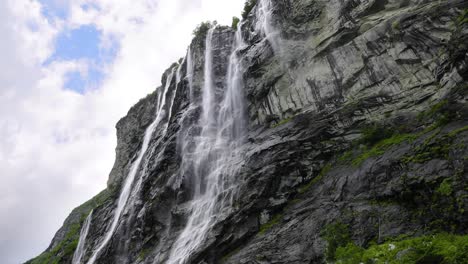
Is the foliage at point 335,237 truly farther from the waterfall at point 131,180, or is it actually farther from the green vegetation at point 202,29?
the green vegetation at point 202,29

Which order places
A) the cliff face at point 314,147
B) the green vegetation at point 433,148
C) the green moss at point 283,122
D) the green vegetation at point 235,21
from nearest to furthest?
1. the green vegetation at point 433,148
2. the cliff face at point 314,147
3. the green moss at point 283,122
4. the green vegetation at point 235,21

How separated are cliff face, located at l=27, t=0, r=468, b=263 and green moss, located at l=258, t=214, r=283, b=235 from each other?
6 cm

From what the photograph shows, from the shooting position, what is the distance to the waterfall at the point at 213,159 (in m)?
16.4

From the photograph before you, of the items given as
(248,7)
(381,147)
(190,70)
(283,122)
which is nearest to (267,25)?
(248,7)

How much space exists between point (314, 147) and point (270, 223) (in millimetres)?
4210

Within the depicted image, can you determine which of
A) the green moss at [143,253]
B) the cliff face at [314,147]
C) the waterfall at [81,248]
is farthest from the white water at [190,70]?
the waterfall at [81,248]

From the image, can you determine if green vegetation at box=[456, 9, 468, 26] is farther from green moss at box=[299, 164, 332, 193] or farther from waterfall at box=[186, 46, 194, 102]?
waterfall at box=[186, 46, 194, 102]

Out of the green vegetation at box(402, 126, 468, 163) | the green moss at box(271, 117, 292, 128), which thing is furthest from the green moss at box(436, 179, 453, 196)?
the green moss at box(271, 117, 292, 128)

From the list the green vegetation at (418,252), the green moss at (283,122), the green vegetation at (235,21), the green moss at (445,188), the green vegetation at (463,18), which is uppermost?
the green vegetation at (235,21)

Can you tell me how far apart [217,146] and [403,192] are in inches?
463

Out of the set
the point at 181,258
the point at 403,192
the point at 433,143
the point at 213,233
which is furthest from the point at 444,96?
the point at 181,258

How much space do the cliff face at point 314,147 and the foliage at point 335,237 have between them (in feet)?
0.13

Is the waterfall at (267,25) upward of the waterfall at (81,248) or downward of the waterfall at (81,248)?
upward

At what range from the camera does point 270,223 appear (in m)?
14.5
